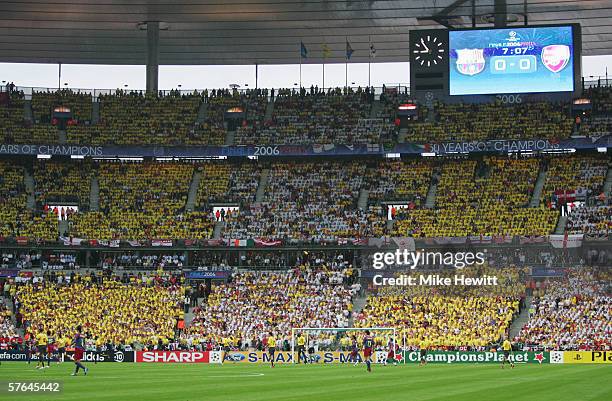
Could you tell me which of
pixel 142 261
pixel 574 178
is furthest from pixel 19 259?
pixel 574 178

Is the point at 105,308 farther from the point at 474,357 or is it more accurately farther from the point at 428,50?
the point at 428,50

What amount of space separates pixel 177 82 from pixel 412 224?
107ft

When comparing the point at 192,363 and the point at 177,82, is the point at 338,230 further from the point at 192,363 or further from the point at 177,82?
the point at 177,82

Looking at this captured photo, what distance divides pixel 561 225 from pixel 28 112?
143 feet

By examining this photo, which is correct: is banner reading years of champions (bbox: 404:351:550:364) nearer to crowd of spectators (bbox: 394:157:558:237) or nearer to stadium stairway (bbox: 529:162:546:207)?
crowd of spectators (bbox: 394:157:558:237)

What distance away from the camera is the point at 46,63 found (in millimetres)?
90750

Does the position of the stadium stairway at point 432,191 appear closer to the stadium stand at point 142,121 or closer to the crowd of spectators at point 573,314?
the crowd of spectators at point 573,314

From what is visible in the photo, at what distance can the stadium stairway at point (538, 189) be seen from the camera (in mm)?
74188

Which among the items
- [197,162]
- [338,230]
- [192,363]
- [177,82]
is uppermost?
[177,82]

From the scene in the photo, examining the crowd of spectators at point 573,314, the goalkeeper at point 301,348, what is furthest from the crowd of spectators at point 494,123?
the goalkeeper at point 301,348

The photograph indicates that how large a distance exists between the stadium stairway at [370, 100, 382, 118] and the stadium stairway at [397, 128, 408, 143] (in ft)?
10.1

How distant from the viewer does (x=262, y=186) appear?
3199 inches

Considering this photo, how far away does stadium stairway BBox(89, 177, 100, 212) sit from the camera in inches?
3115

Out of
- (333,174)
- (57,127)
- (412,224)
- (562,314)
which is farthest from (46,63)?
(562,314)
